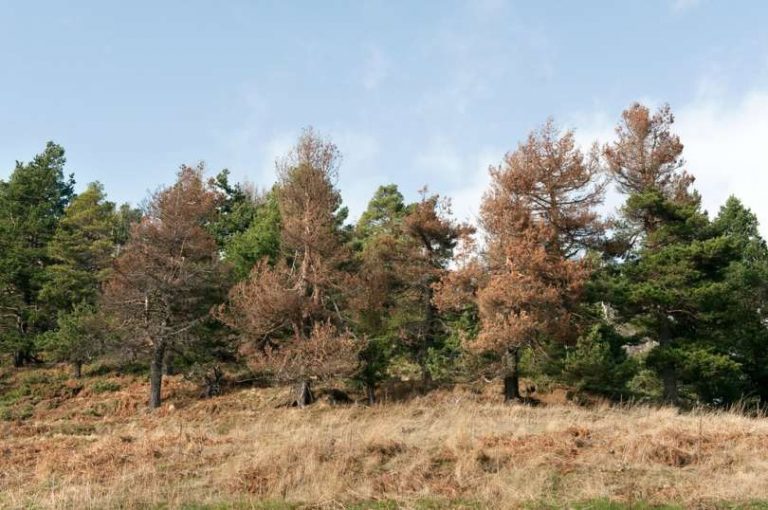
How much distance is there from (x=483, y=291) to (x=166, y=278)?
46.4 feet

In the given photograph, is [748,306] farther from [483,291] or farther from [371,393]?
[371,393]

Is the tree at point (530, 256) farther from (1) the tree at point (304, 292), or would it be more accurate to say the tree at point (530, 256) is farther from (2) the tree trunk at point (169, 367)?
(2) the tree trunk at point (169, 367)

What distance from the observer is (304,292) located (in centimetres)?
2450

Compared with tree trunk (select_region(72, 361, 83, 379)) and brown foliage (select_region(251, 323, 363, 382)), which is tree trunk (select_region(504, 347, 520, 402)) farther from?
tree trunk (select_region(72, 361, 83, 379))

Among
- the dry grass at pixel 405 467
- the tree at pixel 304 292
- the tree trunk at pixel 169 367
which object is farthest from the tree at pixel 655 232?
the tree trunk at pixel 169 367

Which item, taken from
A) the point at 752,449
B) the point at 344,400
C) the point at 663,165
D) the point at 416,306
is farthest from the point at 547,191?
the point at 752,449

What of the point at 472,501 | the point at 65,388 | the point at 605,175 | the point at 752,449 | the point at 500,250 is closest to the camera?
the point at 472,501

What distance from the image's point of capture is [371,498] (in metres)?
8.37

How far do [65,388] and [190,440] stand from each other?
2179 centimetres

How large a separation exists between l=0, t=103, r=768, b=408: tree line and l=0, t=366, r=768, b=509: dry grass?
729 centimetres

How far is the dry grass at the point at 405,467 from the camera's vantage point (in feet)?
27.3

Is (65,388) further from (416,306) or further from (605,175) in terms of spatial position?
(605,175)

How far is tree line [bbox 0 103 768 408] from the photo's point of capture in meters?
22.0

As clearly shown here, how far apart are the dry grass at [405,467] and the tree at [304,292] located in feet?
24.3
